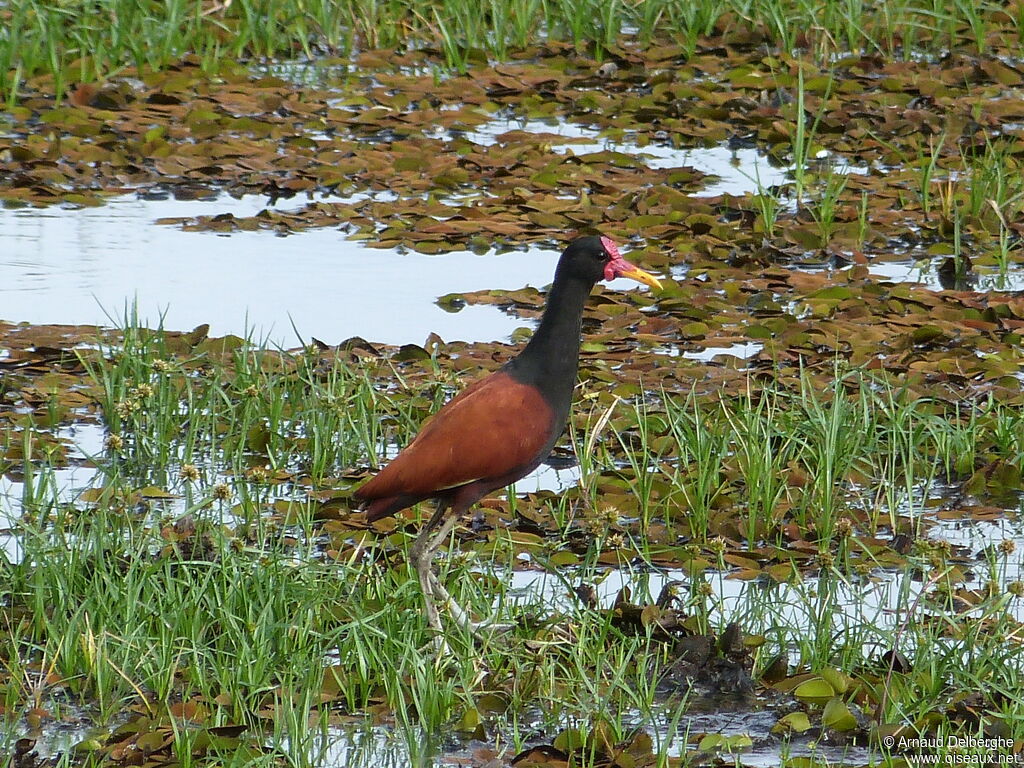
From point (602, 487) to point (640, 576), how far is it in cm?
82

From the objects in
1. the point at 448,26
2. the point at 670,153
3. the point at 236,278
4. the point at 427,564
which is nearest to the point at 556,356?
the point at 427,564

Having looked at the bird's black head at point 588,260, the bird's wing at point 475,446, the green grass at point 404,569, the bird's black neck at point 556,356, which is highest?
the bird's black head at point 588,260

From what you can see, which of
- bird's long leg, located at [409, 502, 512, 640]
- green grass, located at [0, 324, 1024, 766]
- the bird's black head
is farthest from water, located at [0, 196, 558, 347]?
bird's long leg, located at [409, 502, 512, 640]

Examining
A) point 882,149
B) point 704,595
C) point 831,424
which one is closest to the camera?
point 704,595

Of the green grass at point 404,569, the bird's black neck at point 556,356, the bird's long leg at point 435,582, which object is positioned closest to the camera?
the green grass at point 404,569

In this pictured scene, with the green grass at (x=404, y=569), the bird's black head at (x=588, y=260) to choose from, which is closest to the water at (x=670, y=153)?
the green grass at (x=404, y=569)

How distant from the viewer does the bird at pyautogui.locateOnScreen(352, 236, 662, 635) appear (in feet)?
16.0

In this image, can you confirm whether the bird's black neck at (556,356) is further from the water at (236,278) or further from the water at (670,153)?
the water at (670,153)

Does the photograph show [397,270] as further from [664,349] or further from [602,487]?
[602,487]

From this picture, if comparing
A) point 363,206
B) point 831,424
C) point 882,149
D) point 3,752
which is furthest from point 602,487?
point 882,149

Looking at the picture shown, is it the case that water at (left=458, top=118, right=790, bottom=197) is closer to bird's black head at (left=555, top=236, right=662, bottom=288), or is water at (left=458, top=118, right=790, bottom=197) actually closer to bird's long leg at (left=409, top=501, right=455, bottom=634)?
bird's black head at (left=555, top=236, right=662, bottom=288)

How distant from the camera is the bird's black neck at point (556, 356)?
5.04m

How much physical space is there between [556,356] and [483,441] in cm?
38

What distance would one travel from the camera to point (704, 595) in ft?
15.5
